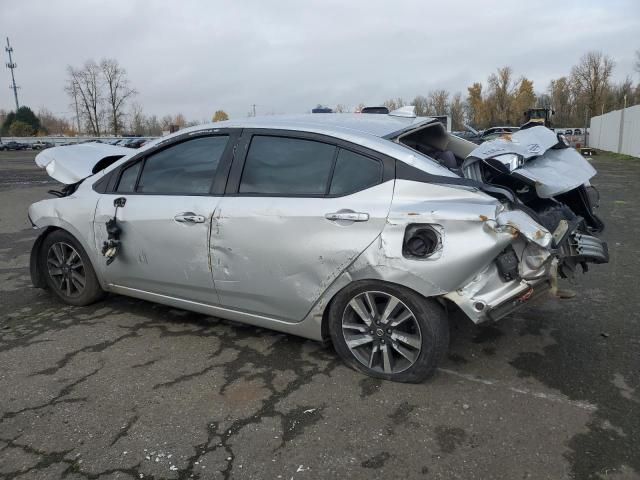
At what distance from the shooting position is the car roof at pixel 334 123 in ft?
10.9

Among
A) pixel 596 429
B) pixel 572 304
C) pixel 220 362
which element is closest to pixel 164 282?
pixel 220 362

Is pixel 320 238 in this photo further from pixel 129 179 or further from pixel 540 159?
pixel 129 179

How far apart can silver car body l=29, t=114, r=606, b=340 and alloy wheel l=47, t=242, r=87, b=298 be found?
0.26 metres

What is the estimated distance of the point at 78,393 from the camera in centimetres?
307

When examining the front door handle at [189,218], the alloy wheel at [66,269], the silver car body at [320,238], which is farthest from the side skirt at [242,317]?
the front door handle at [189,218]

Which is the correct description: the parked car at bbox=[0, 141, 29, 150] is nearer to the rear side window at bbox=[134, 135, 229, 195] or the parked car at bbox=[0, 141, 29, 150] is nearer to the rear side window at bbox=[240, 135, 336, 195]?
the rear side window at bbox=[134, 135, 229, 195]

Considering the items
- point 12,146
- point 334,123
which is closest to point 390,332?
point 334,123

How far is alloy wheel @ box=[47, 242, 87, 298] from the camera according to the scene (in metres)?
4.35

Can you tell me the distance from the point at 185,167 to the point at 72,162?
1.72m

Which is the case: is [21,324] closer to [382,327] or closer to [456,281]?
[382,327]

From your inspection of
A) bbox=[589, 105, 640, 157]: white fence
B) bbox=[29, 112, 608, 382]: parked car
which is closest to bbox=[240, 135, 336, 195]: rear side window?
bbox=[29, 112, 608, 382]: parked car

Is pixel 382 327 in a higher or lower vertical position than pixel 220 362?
higher

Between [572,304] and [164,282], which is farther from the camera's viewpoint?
[572,304]

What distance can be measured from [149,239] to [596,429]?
123 inches
